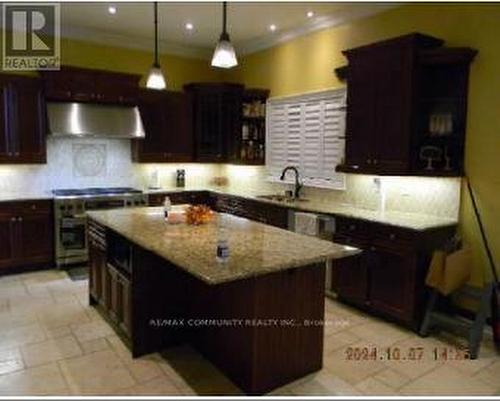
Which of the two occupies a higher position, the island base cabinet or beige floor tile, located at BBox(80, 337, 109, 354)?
the island base cabinet

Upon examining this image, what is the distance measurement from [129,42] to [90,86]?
3.32ft

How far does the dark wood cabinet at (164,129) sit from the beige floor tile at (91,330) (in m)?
2.98

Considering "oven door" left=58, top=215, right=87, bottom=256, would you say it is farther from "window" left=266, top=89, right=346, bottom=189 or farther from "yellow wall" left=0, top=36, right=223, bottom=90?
"window" left=266, top=89, right=346, bottom=189

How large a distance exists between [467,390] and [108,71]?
216 inches

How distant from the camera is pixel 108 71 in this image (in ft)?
19.0

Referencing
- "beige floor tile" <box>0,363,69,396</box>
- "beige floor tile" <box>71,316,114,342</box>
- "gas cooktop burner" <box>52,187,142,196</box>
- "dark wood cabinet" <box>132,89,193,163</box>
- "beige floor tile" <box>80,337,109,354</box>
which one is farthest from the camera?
"dark wood cabinet" <box>132,89,193,163</box>

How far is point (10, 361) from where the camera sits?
124 inches

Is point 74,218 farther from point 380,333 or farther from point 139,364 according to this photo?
point 380,333

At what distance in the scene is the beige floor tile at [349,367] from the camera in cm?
301

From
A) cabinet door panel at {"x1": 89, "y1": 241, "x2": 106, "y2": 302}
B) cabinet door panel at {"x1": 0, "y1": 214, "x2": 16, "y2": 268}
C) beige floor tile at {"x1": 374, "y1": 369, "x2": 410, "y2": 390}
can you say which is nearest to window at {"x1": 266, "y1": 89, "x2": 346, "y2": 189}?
beige floor tile at {"x1": 374, "y1": 369, "x2": 410, "y2": 390}

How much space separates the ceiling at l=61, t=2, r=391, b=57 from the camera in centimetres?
473

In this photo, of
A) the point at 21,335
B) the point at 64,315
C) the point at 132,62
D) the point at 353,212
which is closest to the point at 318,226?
the point at 353,212

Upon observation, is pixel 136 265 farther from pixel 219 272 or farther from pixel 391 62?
pixel 391 62

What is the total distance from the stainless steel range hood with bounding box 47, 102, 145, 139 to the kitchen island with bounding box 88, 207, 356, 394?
230 centimetres
